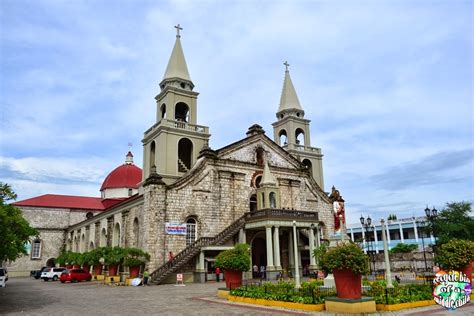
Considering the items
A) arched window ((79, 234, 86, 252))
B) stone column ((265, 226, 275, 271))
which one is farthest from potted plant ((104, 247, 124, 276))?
arched window ((79, 234, 86, 252))

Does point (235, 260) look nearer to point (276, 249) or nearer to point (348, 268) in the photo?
point (348, 268)

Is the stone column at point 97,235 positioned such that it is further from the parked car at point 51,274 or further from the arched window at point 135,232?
the arched window at point 135,232

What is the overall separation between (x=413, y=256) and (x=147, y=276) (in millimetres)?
→ 27697

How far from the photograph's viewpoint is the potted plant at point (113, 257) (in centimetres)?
3033

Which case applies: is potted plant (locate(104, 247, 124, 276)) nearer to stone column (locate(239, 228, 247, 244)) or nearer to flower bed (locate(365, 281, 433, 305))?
stone column (locate(239, 228, 247, 244))

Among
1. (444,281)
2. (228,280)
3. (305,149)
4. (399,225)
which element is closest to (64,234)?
(305,149)

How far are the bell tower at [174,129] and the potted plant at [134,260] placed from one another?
23.2 ft

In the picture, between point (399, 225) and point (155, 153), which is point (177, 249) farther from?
point (399, 225)

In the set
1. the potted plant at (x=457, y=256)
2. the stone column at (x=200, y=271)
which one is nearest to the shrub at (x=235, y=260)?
the potted plant at (x=457, y=256)

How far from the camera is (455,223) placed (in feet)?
136

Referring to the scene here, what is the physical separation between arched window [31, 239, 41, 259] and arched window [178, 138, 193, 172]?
93.4ft

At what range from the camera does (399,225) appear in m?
75.0

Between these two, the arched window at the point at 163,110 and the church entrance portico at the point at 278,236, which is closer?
the church entrance portico at the point at 278,236

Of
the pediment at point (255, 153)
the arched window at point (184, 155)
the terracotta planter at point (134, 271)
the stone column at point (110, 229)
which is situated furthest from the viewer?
the stone column at point (110, 229)
